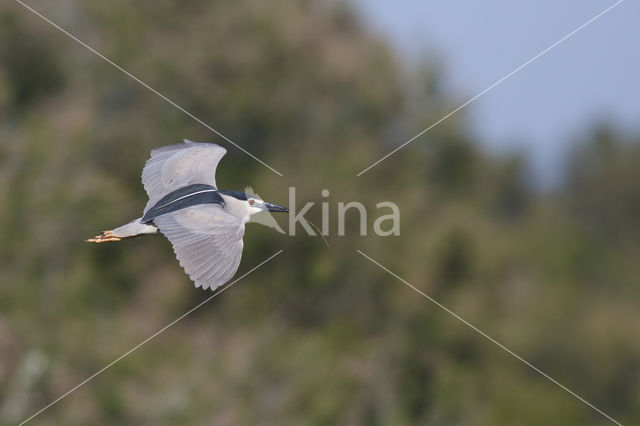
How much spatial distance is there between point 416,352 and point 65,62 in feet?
25.1

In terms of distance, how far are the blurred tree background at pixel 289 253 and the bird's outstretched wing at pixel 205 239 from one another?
9.08 metres

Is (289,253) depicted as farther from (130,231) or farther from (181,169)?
(130,231)

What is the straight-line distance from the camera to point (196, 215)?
3830mm

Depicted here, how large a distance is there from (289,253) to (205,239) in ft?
46.6

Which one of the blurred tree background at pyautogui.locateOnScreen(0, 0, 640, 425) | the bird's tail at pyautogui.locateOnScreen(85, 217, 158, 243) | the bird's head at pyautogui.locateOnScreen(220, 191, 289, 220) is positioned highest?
the bird's head at pyautogui.locateOnScreen(220, 191, 289, 220)

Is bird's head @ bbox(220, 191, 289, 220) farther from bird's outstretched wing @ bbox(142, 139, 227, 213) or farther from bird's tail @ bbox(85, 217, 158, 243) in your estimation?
bird's tail @ bbox(85, 217, 158, 243)

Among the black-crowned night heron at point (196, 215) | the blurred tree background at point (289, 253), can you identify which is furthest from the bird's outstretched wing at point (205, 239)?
the blurred tree background at point (289, 253)

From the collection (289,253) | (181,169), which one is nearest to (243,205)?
(181,169)

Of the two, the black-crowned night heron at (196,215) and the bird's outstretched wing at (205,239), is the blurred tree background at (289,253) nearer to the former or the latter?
the black-crowned night heron at (196,215)

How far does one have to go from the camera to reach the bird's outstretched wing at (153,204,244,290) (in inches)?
145

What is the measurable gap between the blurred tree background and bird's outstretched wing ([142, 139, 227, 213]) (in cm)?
871

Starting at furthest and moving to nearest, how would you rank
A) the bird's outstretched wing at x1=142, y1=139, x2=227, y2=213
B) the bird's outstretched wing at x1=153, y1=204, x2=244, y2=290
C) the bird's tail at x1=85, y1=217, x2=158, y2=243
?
1. the bird's outstretched wing at x1=142, y1=139, x2=227, y2=213
2. the bird's tail at x1=85, y1=217, x2=158, y2=243
3. the bird's outstretched wing at x1=153, y1=204, x2=244, y2=290

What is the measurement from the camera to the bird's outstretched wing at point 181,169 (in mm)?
4156

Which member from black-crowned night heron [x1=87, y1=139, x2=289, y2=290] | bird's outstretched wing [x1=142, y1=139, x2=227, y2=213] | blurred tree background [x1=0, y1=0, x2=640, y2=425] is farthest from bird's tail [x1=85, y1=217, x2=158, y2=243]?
blurred tree background [x1=0, y1=0, x2=640, y2=425]
